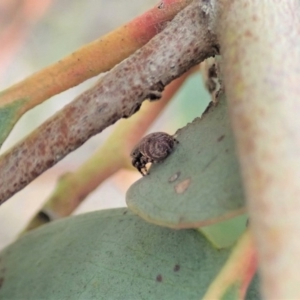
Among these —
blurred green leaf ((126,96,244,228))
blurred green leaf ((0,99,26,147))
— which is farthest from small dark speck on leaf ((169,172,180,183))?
blurred green leaf ((0,99,26,147))

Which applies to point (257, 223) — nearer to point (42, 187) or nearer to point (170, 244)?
point (170, 244)

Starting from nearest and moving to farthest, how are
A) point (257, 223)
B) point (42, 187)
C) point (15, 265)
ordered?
point (257, 223)
point (15, 265)
point (42, 187)

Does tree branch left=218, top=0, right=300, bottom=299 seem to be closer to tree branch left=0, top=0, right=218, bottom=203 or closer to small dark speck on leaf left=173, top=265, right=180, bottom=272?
tree branch left=0, top=0, right=218, bottom=203

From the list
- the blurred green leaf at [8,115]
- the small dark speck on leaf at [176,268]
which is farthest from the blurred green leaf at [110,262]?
the blurred green leaf at [8,115]

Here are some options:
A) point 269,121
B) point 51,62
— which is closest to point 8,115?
point 269,121

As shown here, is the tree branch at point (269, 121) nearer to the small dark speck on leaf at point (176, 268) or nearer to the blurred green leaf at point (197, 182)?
the blurred green leaf at point (197, 182)

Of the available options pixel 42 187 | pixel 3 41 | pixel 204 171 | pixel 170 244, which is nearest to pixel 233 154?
pixel 204 171

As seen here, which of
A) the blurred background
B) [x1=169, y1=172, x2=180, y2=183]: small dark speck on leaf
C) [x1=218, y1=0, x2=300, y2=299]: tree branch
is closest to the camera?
[x1=218, y1=0, x2=300, y2=299]: tree branch
